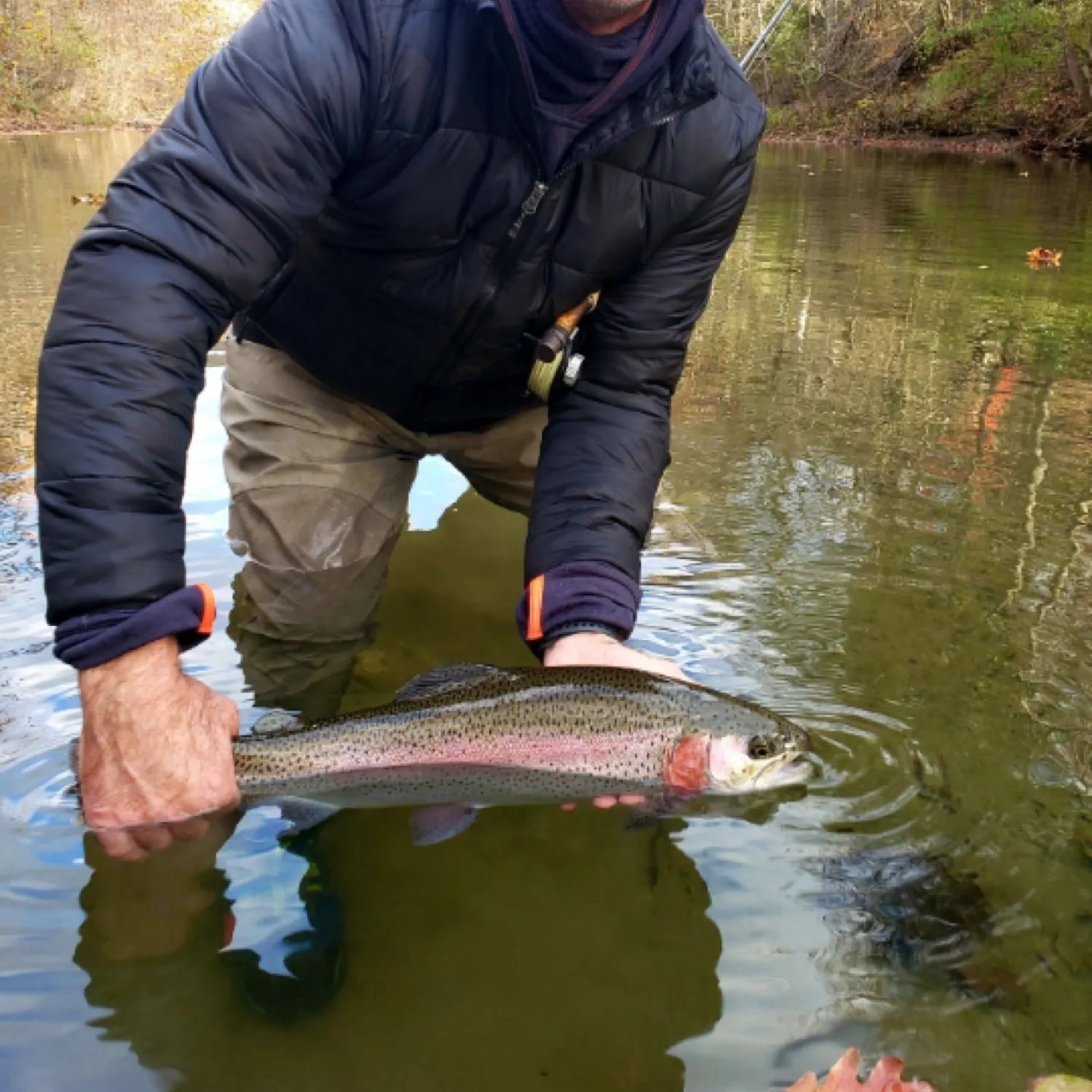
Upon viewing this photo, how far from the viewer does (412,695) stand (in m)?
2.81

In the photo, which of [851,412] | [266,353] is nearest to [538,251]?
[266,353]

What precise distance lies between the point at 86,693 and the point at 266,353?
180cm

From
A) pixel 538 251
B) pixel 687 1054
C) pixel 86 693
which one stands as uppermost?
pixel 538 251

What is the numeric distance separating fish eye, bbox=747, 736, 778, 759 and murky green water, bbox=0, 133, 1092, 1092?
35 centimetres

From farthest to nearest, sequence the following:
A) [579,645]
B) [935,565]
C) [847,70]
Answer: [847,70]
[935,565]
[579,645]

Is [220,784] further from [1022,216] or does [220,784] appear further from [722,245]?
[1022,216]

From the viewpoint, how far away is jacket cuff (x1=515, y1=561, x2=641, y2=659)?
9.53 ft

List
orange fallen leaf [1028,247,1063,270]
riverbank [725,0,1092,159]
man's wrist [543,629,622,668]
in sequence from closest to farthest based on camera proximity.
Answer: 1. man's wrist [543,629,622,668]
2. orange fallen leaf [1028,247,1063,270]
3. riverbank [725,0,1092,159]

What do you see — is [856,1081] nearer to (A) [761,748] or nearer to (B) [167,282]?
(A) [761,748]

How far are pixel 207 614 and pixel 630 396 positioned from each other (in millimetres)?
1503

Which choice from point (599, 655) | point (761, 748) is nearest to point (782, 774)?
point (761, 748)

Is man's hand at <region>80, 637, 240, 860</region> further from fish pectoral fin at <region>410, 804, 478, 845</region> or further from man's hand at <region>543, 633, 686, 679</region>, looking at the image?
man's hand at <region>543, 633, 686, 679</region>

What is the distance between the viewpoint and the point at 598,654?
285 cm

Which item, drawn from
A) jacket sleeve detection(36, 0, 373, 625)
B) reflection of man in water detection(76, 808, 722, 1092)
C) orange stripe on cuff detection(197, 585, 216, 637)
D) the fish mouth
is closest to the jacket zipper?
jacket sleeve detection(36, 0, 373, 625)
